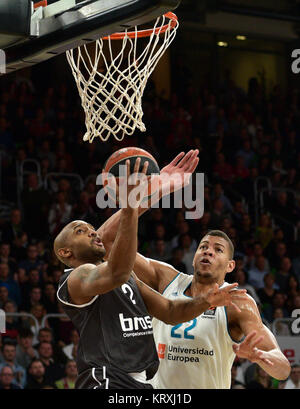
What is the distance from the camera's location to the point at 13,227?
9422mm

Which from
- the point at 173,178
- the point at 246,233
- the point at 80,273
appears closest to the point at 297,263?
the point at 246,233

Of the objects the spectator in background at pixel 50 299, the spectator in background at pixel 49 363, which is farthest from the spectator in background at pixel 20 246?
the spectator in background at pixel 49 363

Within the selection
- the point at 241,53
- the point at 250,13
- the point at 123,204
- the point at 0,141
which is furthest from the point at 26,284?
the point at 241,53

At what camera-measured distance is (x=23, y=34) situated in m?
4.23

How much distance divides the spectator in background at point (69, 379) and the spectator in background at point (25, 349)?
1.30 ft

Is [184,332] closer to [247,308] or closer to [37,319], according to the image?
[247,308]

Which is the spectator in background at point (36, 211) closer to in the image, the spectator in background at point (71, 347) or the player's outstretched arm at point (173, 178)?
the spectator in background at point (71, 347)

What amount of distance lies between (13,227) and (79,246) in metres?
5.22

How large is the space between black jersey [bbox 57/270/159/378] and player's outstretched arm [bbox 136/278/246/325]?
0.08 metres

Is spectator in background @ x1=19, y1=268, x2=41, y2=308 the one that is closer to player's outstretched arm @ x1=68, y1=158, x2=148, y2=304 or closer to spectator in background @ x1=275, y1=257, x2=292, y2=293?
spectator in background @ x1=275, y1=257, x2=292, y2=293

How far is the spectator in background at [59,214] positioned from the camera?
31.4 ft

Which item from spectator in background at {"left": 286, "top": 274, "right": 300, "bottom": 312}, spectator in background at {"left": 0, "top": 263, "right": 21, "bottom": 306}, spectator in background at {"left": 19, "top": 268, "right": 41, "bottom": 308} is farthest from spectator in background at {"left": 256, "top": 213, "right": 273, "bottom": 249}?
spectator in background at {"left": 0, "top": 263, "right": 21, "bottom": 306}

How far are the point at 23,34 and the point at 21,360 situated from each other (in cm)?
441

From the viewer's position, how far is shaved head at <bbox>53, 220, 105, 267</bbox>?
4336mm
